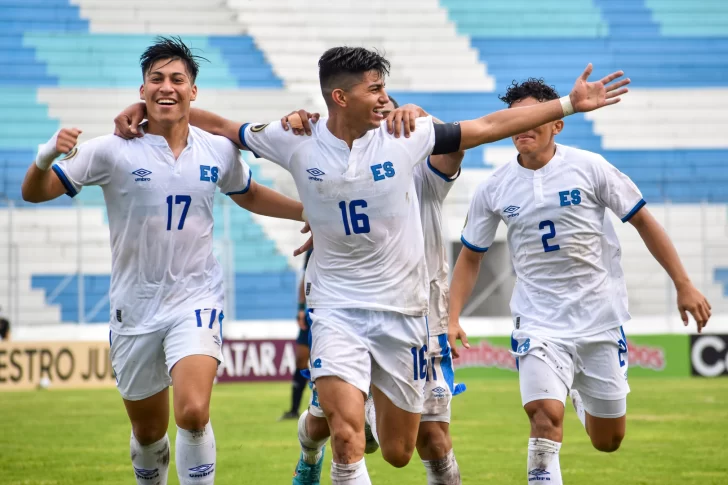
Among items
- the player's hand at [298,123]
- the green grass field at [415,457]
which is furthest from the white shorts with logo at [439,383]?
the green grass field at [415,457]

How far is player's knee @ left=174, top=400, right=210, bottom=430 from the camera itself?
5992 millimetres

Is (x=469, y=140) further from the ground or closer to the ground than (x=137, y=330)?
further from the ground

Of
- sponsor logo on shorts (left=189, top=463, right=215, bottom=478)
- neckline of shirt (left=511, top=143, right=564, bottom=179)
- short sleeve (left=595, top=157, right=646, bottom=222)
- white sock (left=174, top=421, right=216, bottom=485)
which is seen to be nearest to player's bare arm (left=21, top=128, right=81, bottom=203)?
white sock (left=174, top=421, right=216, bottom=485)

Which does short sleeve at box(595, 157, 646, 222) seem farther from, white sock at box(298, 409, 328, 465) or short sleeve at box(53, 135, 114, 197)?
short sleeve at box(53, 135, 114, 197)

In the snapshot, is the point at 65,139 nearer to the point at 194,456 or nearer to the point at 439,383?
the point at 194,456

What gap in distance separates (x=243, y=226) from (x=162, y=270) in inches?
682

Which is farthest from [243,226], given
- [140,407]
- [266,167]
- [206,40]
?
[140,407]

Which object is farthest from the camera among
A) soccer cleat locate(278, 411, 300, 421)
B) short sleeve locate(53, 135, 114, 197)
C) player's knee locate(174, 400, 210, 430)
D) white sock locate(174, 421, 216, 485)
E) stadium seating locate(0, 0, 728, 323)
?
stadium seating locate(0, 0, 728, 323)

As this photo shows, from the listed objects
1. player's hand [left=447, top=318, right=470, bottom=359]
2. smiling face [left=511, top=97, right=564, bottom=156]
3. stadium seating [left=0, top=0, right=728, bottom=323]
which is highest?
stadium seating [left=0, top=0, right=728, bottom=323]

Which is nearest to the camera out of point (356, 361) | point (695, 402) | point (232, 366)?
point (356, 361)

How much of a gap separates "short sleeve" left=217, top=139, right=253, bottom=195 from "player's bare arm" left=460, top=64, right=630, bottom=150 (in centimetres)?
147

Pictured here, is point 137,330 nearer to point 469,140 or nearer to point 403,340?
point 403,340

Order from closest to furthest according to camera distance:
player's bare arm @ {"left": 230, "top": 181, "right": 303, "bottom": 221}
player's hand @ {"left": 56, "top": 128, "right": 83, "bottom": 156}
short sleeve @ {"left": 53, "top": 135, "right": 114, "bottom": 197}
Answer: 1. player's hand @ {"left": 56, "top": 128, "right": 83, "bottom": 156}
2. short sleeve @ {"left": 53, "top": 135, "right": 114, "bottom": 197}
3. player's bare arm @ {"left": 230, "top": 181, "right": 303, "bottom": 221}

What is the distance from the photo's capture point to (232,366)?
20.5 meters
